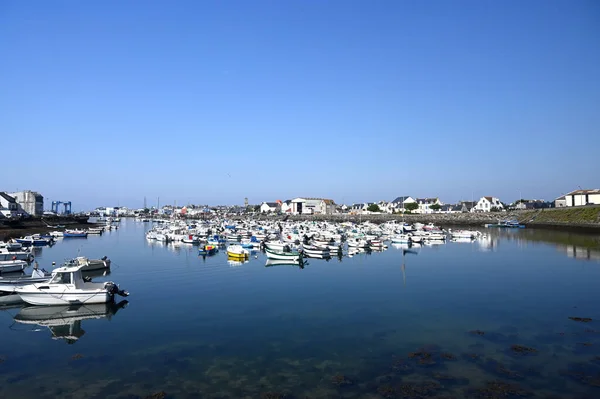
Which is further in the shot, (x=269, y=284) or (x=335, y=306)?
(x=269, y=284)

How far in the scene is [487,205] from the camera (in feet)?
360

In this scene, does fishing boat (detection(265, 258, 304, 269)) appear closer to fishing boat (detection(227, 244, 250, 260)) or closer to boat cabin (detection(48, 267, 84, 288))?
fishing boat (detection(227, 244, 250, 260))

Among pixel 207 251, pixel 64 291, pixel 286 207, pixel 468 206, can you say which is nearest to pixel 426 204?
pixel 468 206

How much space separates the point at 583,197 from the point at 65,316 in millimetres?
91541

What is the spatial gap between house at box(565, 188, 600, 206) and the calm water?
→ 215 feet

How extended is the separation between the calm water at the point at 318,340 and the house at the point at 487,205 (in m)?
88.3

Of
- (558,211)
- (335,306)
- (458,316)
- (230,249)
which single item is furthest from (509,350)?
(558,211)

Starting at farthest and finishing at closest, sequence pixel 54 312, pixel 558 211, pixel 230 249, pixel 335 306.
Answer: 1. pixel 558 211
2. pixel 230 249
3. pixel 335 306
4. pixel 54 312

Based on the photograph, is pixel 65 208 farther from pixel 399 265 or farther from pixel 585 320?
pixel 585 320

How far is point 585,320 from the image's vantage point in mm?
16203

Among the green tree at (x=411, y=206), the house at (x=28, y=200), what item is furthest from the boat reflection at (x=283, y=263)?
the house at (x=28, y=200)

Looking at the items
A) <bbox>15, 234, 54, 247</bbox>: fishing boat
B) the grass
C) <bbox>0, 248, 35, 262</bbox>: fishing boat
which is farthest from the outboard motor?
the grass

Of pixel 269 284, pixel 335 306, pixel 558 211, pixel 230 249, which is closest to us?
pixel 335 306

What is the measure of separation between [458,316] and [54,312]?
16.2m
